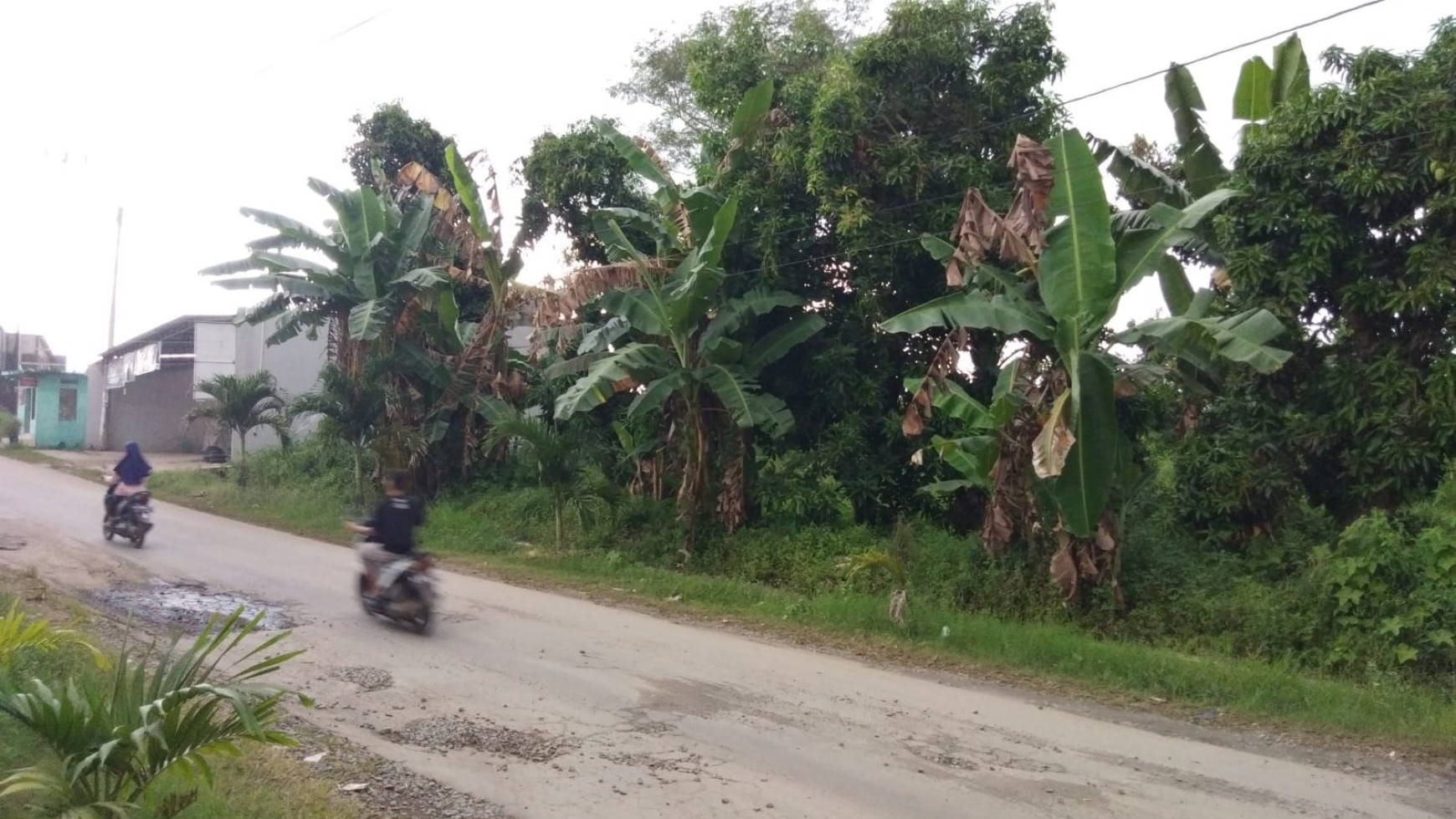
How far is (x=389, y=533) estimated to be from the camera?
10.6 metres

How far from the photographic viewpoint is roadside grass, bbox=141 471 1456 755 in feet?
28.5

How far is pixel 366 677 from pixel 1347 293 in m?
9.89

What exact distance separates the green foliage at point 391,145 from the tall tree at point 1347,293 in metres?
17.0

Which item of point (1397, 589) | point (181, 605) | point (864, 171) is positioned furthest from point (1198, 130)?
point (181, 605)

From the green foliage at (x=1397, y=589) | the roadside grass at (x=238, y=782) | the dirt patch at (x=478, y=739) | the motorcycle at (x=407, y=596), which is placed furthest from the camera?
the motorcycle at (x=407, y=596)

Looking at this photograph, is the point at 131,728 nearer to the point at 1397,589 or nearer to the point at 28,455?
the point at 1397,589

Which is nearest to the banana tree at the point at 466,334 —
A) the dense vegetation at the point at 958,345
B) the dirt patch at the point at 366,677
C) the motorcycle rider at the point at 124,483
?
the dense vegetation at the point at 958,345

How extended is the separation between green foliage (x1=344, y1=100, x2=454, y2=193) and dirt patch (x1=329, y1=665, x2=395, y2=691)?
17.1 meters

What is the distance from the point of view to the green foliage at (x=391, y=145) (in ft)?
80.1

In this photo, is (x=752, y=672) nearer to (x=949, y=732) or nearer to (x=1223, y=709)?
(x=949, y=732)

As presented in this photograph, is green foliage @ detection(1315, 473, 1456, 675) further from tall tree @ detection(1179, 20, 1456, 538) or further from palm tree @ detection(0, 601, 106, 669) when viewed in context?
palm tree @ detection(0, 601, 106, 669)

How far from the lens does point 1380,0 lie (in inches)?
311

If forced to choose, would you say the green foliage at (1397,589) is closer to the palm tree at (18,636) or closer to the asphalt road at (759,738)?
the asphalt road at (759,738)

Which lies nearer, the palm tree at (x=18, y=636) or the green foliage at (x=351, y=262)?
the palm tree at (x=18, y=636)
